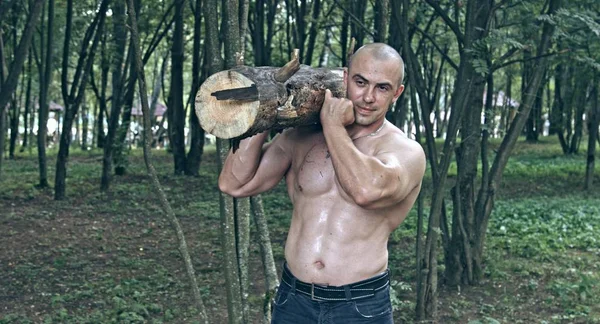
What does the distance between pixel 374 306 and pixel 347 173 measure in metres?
0.66

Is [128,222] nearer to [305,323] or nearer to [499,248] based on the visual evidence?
[499,248]

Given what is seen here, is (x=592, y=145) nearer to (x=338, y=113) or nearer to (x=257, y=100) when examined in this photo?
(x=338, y=113)

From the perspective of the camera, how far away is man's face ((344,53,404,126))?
346 cm

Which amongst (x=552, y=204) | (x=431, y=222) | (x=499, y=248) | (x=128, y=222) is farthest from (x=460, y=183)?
(x=552, y=204)

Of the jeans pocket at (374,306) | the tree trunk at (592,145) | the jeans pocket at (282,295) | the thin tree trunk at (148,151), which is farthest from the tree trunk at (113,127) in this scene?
the jeans pocket at (374,306)

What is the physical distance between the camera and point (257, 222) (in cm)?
541

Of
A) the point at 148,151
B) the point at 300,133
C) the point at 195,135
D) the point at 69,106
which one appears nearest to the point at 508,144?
the point at 148,151

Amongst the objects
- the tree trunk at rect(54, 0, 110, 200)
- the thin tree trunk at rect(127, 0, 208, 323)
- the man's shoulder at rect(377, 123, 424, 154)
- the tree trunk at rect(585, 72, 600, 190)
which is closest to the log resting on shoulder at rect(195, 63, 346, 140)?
the man's shoulder at rect(377, 123, 424, 154)

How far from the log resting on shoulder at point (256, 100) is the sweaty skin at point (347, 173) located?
0.36ft

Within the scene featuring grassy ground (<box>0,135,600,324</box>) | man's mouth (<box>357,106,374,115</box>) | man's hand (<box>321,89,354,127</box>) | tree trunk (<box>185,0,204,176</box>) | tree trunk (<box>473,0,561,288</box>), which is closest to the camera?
man's hand (<box>321,89,354,127</box>)

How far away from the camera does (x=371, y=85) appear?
3467 millimetres

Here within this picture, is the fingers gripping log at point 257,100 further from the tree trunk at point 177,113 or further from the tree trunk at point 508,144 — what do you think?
the tree trunk at point 177,113

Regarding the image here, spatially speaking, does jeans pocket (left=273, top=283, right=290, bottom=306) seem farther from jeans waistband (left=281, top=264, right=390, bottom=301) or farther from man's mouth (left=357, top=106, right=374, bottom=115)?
man's mouth (left=357, top=106, right=374, bottom=115)

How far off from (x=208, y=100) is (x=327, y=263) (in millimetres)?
867
